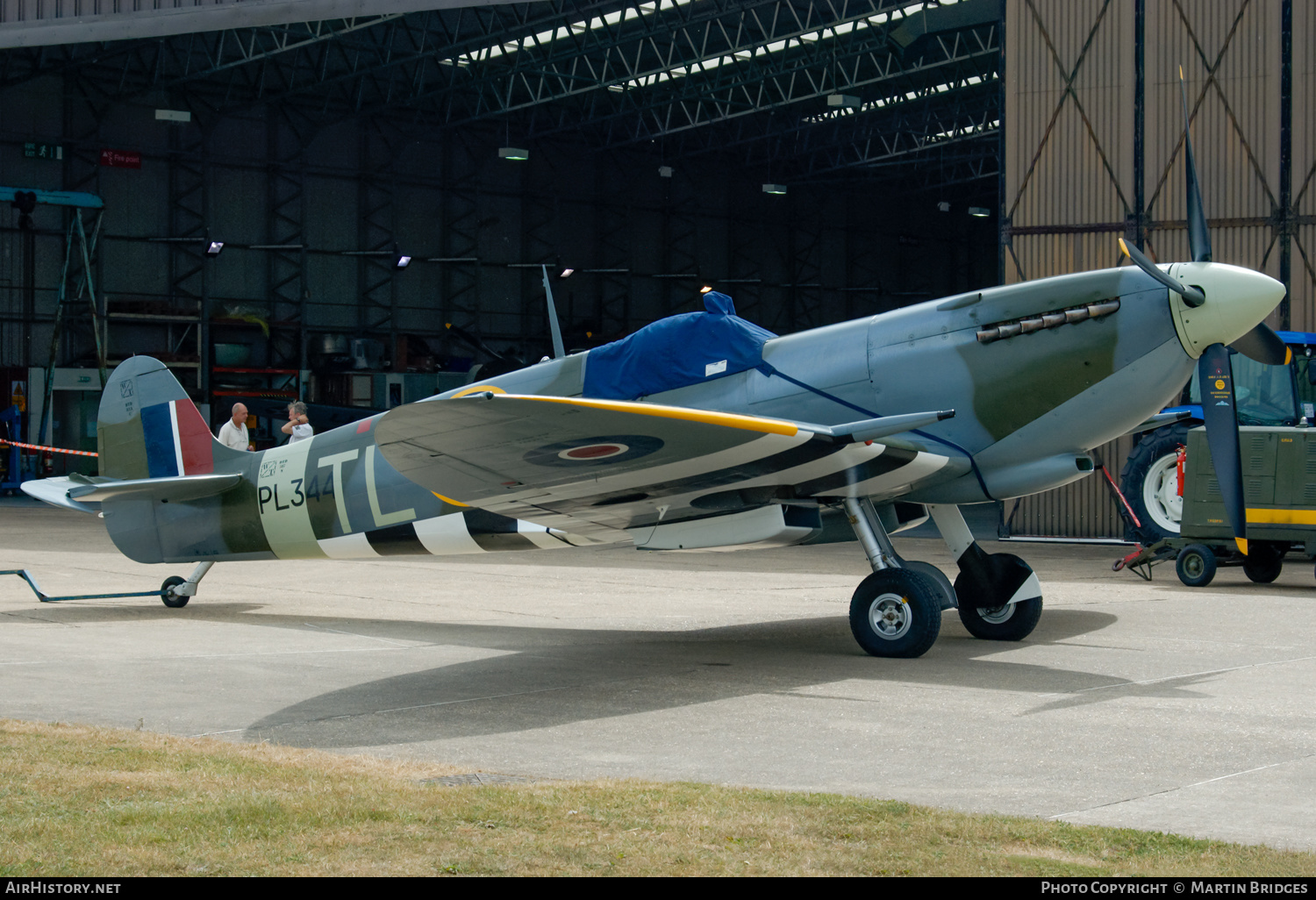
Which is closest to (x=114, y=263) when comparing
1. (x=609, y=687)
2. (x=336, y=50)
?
(x=336, y=50)

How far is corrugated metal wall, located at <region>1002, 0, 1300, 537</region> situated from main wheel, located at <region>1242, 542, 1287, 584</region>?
6.76 metres

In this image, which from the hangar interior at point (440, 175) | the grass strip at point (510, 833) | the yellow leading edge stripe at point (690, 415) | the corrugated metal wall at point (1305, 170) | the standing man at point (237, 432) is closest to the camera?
the grass strip at point (510, 833)

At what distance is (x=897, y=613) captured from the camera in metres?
7.98

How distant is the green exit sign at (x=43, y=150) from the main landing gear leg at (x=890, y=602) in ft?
112

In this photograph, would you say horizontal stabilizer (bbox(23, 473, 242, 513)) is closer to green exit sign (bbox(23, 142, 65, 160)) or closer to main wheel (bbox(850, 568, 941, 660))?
main wheel (bbox(850, 568, 941, 660))

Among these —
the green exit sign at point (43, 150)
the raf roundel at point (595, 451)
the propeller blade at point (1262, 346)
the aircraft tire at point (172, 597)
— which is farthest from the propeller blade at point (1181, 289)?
the green exit sign at point (43, 150)

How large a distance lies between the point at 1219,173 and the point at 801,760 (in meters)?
18.1

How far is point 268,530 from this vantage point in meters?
10.4

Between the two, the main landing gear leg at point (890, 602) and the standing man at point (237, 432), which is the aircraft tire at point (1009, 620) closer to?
the main landing gear leg at point (890, 602)

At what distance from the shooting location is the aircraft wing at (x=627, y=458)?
259 inches

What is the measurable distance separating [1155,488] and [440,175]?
30.6m

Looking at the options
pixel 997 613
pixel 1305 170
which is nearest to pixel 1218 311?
pixel 997 613

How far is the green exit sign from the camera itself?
3591cm

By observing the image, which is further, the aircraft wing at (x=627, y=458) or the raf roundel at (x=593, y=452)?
the raf roundel at (x=593, y=452)
